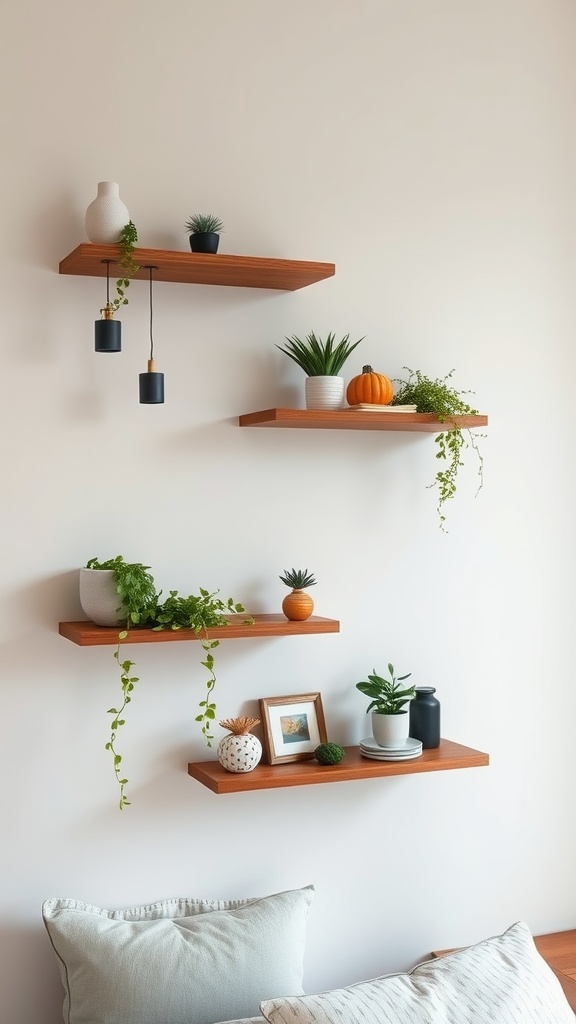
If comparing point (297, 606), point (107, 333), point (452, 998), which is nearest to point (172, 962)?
point (452, 998)

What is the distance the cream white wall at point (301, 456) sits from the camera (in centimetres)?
216

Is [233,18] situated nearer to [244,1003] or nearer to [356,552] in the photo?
[356,552]

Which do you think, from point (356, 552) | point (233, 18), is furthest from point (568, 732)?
point (233, 18)

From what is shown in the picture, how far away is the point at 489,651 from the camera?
8.68 feet

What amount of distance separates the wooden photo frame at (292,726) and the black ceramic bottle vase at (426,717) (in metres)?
0.24

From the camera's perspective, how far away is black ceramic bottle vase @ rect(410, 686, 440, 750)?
8.05 ft

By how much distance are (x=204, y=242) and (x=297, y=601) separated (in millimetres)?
810

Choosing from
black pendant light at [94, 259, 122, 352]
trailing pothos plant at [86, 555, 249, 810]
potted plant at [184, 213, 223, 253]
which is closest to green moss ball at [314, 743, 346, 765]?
trailing pothos plant at [86, 555, 249, 810]

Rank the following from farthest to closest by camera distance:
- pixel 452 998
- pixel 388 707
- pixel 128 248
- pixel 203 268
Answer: pixel 388 707 → pixel 203 268 → pixel 128 248 → pixel 452 998

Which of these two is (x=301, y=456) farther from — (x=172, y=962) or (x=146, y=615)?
(x=172, y=962)

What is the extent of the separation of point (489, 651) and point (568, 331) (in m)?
0.89

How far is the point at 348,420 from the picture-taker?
2262 mm

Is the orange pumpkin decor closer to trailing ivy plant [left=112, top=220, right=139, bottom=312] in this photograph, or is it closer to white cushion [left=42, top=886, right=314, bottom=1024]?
trailing ivy plant [left=112, top=220, right=139, bottom=312]

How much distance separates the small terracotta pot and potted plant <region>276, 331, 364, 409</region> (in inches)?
16.9
